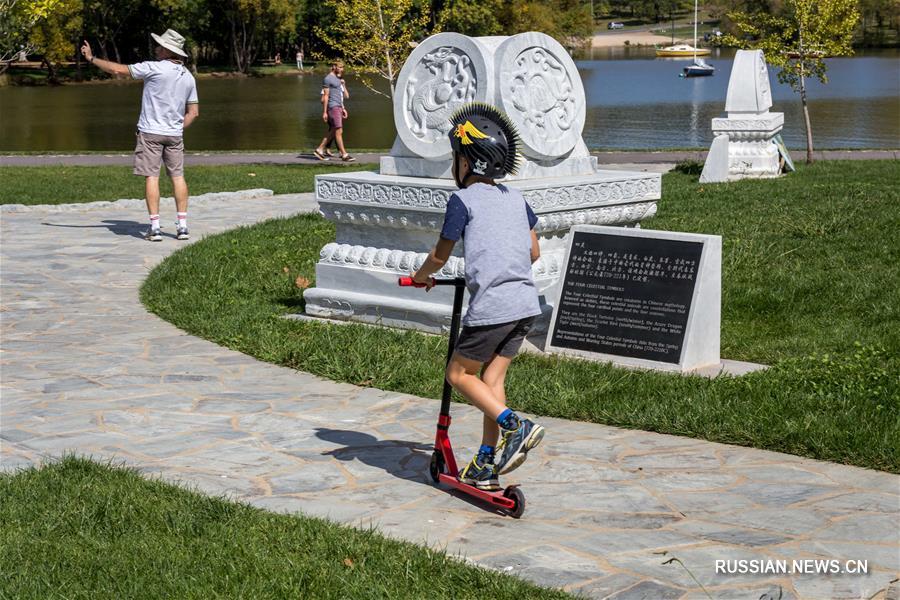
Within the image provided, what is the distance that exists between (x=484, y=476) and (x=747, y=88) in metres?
15.0

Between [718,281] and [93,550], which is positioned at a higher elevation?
[718,281]

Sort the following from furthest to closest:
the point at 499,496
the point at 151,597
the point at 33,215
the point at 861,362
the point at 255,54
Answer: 1. the point at 255,54
2. the point at 33,215
3. the point at 861,362
4. the point at 499,496
5. the point at 151,597

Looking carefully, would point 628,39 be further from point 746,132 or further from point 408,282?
point 408,282

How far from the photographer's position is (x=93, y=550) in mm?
4582

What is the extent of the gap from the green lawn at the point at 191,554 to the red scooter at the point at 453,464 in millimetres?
555

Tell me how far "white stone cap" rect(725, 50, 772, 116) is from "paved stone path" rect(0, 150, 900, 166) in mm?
3672

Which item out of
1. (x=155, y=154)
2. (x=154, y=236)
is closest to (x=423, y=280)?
(x=155, y=154)

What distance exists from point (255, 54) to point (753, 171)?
3287 inches

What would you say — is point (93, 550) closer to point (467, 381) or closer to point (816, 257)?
point (467, 381)

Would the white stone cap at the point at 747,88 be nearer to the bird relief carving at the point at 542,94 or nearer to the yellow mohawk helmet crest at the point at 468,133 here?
the bird relief carving at the point at 542,94

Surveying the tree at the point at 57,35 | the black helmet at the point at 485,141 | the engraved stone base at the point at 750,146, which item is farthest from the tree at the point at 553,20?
the black helmet at the point at 485,141

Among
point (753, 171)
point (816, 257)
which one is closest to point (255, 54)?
point (753, 171)

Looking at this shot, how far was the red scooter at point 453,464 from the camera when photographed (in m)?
5.03

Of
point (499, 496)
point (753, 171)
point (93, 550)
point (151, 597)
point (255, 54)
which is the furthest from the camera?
point (255, 54)
